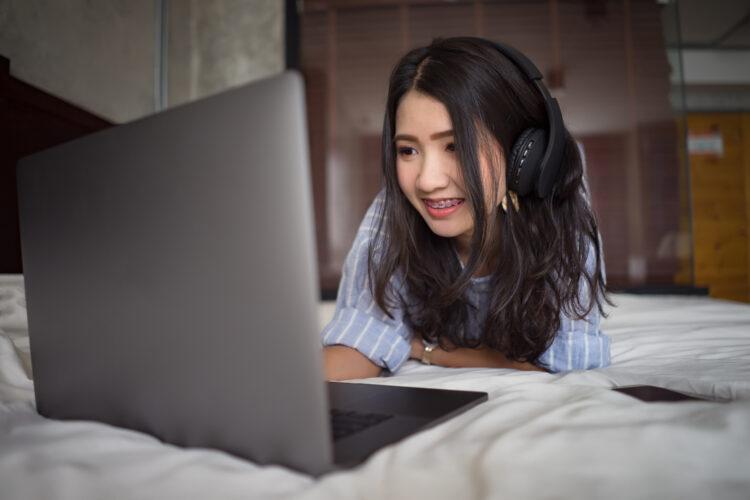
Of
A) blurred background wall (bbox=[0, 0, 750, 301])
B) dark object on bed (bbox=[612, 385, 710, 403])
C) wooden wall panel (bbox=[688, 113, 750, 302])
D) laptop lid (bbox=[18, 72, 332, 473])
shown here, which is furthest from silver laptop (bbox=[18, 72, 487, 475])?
wooden wall panel (bbox=[688, 113, 750, 302])

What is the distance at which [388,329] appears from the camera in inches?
38.7

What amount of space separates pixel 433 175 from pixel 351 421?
A: 0.49 metres

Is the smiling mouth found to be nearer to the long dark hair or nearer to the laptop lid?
the long dark hair

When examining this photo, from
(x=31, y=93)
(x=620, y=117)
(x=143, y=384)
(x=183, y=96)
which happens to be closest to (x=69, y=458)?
(x=143, y=384)

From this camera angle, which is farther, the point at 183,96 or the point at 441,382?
the point at 183,96

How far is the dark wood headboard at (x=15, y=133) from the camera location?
123 cm

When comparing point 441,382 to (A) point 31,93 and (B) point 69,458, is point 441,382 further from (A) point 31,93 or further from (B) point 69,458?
(A) point 31,93

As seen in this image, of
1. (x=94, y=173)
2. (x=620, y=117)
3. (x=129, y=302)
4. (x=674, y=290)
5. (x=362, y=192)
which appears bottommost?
(x=674, y=290)

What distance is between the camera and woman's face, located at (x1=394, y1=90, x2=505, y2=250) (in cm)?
88

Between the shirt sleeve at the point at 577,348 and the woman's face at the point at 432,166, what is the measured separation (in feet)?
0.82

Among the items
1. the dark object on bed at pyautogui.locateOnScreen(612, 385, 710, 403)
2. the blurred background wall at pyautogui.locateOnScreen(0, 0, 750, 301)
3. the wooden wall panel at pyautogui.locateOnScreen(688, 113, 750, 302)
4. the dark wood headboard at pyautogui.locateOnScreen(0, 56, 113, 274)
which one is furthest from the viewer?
the wooden wall panel at pyautogui.locateOnScreen(688, 113, 750, 302)

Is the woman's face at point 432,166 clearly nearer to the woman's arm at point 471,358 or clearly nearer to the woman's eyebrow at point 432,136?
the woman's eyebrow at point 432,136

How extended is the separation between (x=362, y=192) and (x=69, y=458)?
284 cm

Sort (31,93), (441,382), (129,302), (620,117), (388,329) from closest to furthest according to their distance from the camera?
(129,302)
(441,382)
(388,329)
(31,93)
(620,117)
